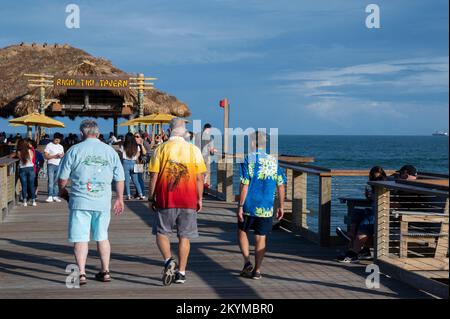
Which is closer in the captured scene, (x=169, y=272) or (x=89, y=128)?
(x=169, y=272)

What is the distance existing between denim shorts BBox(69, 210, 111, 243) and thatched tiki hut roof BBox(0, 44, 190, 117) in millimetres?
23718

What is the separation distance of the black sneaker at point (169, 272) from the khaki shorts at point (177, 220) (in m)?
0.31

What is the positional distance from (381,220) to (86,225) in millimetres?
2864

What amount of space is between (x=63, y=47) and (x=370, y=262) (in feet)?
111

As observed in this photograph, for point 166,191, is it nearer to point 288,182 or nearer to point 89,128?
point 89,128

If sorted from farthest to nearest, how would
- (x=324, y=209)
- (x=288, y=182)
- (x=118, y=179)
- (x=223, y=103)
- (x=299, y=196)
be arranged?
(x=223, y=103) < (x=288, y=182) < (x=299, y=196) < (x=324, y=209) < (x=118, y=179)

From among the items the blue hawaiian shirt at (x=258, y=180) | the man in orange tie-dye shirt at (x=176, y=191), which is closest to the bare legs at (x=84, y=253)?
the man in orange tie-dye shirt at (x=176, y=191)

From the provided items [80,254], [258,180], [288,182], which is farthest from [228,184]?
[80,254]

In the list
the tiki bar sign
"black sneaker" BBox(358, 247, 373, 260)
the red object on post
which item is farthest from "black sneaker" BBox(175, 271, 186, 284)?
the tiki bar sign

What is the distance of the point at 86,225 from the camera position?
6.96m

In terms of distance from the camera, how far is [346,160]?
85.2m

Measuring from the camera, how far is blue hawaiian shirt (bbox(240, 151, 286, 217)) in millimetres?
7418

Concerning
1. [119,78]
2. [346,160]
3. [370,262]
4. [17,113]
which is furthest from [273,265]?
[346,160]

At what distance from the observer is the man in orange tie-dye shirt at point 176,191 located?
7.00 metres
